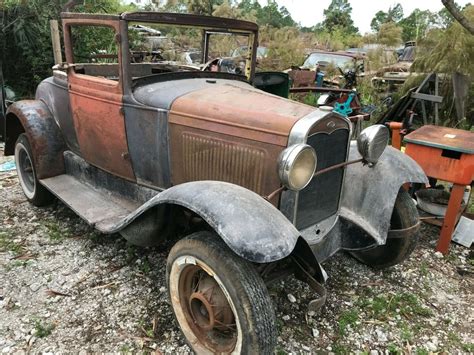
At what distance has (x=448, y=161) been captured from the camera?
3.19m

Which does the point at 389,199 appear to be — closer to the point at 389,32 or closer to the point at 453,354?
the point at 453,354

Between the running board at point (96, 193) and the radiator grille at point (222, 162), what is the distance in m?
0.50

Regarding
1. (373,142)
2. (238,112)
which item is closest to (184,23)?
(238,112)

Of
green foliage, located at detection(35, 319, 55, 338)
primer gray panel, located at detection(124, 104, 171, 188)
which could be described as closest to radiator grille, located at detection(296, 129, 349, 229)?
primer gray panel, located at detection(124, 104, 171, 188)

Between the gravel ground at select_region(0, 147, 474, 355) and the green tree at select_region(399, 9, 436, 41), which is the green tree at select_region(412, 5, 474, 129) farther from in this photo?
→ the gravel ground at select_region(0, 147, 474, 355)

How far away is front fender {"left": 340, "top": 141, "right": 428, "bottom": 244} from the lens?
258 centimetres

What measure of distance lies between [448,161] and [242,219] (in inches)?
88.6

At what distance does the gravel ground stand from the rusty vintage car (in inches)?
11.7

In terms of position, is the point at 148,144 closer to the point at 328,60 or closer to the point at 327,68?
the point at 327,68

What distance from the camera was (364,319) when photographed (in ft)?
8.36

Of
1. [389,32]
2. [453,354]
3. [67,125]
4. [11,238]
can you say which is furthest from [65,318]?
[389,32]

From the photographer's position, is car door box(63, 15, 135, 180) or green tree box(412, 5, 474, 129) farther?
green tree box(412, 5, 474, 129)

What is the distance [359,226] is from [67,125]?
2.73 meters

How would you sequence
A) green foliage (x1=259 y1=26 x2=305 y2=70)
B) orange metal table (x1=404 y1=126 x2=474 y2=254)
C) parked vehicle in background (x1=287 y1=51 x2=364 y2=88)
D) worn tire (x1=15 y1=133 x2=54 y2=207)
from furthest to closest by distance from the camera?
green foliage (x1=259 y1=26 x2=305 y2=70), parked vehicle in background (x1=287 y1=51 x2=364 y2=88), worn tire (x1=15 y1=133 x2=54 y2=207), orange metal table (x1=404 y1=126 x2=474 y2=254)
